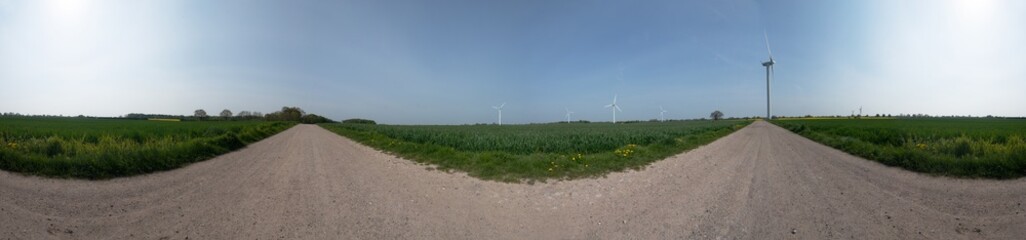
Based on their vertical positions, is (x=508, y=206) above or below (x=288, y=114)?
below

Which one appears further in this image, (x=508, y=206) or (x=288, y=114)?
(x=288, y=114)

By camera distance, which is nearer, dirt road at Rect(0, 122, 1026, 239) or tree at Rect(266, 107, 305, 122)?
dirt road at Rect(0, 122, 1026, 239)

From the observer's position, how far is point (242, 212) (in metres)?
4.88

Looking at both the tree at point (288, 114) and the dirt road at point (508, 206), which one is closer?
the dirt road at point (508, 206)

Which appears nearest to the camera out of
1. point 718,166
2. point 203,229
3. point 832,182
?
point 203,229

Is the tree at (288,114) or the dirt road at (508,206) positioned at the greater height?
the tree at (288,114)

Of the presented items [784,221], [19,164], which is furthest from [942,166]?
[19,164]

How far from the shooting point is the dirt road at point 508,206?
4195 mm

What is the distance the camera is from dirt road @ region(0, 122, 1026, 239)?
420cm

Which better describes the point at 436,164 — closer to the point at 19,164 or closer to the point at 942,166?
the point at 19,164

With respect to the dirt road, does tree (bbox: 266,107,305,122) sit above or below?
above

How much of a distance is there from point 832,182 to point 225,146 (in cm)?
1791

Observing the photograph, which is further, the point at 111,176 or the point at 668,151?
the point at 668,151

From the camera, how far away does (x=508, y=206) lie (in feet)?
17.4
